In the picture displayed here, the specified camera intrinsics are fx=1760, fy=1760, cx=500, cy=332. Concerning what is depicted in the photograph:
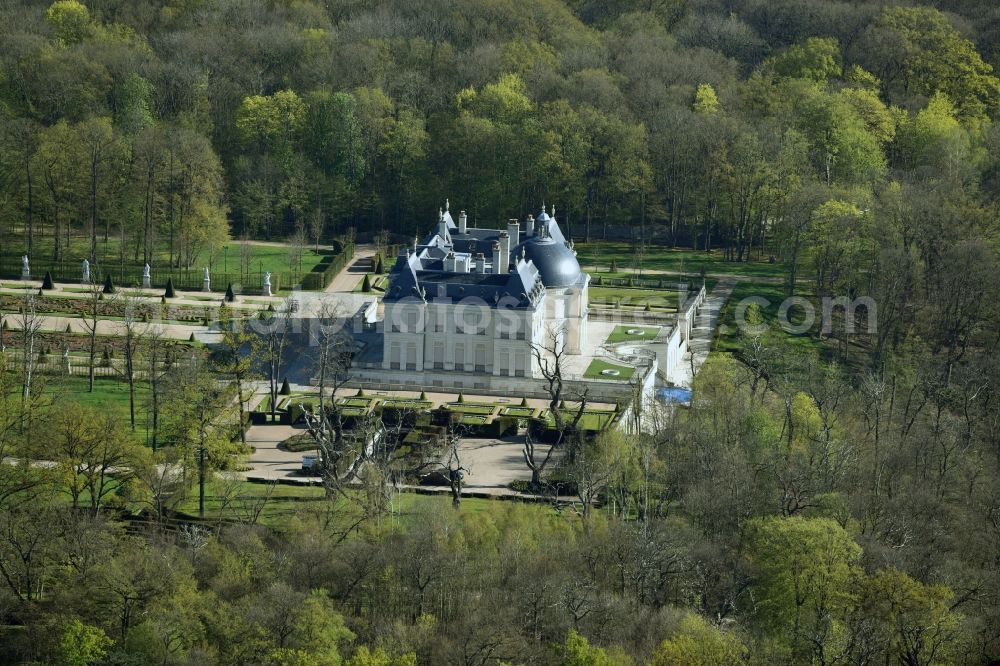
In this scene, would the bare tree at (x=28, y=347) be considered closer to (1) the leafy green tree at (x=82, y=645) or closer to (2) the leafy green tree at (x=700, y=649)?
(1) the leafy green tree at (x=82, y=645)

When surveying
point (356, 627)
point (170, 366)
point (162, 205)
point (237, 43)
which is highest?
point (237, 43)

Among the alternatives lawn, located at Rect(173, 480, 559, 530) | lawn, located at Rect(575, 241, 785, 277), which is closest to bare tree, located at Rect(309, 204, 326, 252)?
lawn, located at Rect(575, 241, 785, 277)

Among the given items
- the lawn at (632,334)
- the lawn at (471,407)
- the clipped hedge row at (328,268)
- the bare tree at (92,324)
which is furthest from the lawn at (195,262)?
the lawn at (471,407)

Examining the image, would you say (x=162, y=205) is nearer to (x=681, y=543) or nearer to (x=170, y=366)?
(x=170, y=366)

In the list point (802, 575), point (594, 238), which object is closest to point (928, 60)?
point (594, 238)

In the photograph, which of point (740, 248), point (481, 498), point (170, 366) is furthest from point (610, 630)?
point (740, 248)

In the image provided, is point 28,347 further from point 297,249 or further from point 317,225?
point 317,225

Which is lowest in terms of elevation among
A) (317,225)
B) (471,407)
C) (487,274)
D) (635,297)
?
(471,407)
